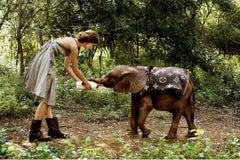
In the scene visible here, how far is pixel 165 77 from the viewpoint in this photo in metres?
6.44

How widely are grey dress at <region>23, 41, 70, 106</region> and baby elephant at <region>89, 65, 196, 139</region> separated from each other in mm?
1082

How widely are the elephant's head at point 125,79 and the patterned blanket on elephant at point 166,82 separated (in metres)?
0.11

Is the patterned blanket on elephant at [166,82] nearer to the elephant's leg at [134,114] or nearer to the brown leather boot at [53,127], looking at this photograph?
the elephant's leg at [134,114]

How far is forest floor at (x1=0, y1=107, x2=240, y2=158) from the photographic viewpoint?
6.15 meters

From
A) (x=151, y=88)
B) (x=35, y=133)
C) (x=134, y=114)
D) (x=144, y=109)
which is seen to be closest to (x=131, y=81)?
(x=151, y=88)

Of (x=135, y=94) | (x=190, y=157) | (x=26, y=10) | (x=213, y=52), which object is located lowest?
(x=190, y=157)

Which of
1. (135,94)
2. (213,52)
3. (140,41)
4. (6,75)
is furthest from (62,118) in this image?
(213,52)

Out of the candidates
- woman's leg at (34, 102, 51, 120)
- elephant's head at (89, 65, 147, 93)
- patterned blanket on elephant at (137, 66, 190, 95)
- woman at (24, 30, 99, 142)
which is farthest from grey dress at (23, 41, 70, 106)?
patterned blanket on elephant at (137, 66, 190, 95)

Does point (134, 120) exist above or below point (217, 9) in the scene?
below

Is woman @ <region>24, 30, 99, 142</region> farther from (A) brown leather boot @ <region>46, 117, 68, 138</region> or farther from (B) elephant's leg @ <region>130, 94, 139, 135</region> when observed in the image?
(B) elephant's leg @ <region>130, 94, 139, 135</region>

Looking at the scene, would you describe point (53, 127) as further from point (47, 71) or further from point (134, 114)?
point (134, 114)

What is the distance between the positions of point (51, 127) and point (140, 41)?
5.92 m

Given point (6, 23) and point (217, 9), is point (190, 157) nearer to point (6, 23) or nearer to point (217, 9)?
point (6, 23)

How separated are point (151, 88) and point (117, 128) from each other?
1.65m
